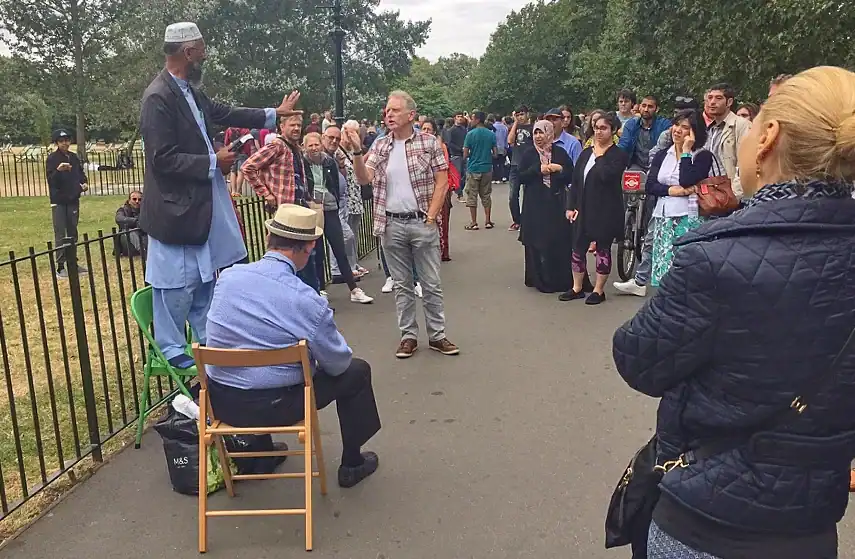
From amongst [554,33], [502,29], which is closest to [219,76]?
[554,33]

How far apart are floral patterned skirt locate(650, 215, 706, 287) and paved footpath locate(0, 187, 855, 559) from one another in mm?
1071

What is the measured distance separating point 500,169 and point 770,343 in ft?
67.1

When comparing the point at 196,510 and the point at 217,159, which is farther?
the point at 217,159

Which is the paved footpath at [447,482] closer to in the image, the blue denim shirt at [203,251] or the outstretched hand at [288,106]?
the blue denim shirt at [203,251]

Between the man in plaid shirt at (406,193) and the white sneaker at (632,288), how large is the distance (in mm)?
2873

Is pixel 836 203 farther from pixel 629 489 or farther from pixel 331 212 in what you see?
pixel 331 212

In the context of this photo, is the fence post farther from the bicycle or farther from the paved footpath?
the bicycle

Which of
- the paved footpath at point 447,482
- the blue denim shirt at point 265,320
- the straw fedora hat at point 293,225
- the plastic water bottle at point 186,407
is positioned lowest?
the paved footpath at point 447,482

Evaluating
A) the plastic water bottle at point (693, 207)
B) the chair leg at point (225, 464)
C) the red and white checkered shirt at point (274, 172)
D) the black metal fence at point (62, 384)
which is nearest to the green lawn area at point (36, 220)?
the black metal fence at point (62, 384)

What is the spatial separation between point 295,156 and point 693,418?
18.1 ft

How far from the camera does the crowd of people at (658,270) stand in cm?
169

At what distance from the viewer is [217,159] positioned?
14.5 feet

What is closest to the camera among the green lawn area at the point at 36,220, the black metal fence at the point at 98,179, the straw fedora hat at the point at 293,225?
the straw fedora hat at the point at 293,225

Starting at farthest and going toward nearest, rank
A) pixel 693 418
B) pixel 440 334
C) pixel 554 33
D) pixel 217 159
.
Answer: pixel 554 33, pixel 440 334, pixel 217 159, pixel 693 418
